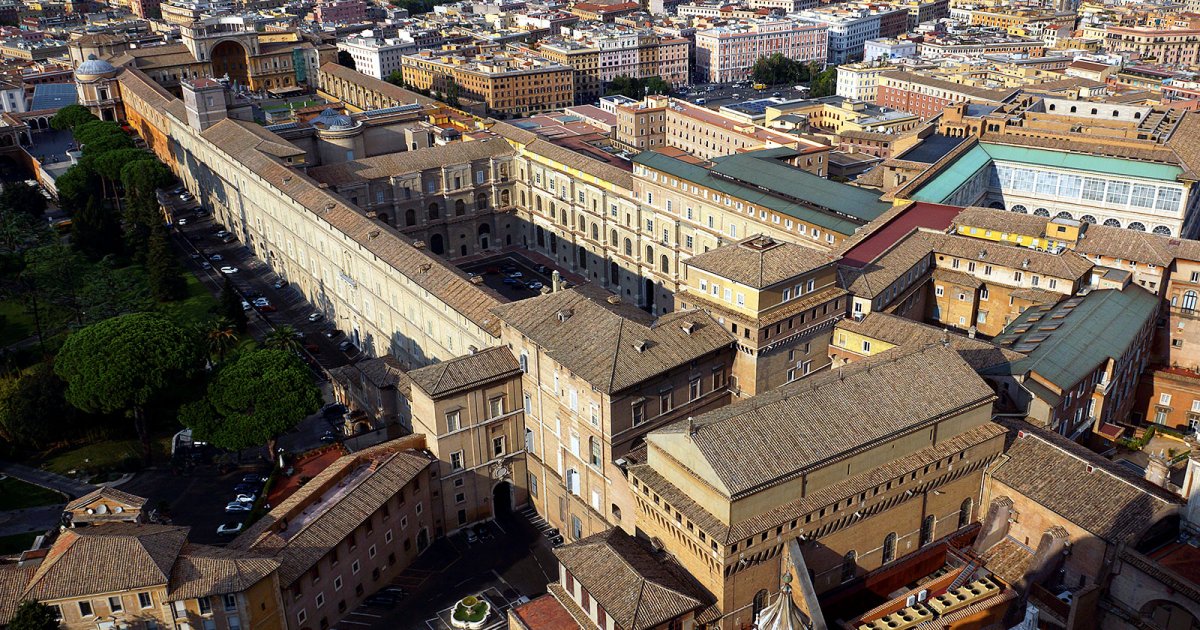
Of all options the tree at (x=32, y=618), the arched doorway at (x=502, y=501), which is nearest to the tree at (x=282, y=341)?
the arched doorway at (x=502, y=501)

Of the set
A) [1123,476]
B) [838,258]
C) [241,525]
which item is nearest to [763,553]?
[1123,476]

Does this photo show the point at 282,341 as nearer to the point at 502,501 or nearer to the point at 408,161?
the point at 502,501

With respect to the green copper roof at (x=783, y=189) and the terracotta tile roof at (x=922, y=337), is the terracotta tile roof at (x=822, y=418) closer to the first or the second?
the terracotta tile roof at (x=922, y=337)

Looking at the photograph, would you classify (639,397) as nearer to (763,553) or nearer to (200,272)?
(763,553)

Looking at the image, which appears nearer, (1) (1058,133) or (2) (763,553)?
(2) (763,553)

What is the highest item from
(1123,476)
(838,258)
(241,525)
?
(838,258)

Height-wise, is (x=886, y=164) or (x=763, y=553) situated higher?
(x=886, y=164)

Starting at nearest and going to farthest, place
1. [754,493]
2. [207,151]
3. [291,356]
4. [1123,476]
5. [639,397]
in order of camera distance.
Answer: [754,493]
[1123,476]
[639,397]
[291,356]
[207,151]

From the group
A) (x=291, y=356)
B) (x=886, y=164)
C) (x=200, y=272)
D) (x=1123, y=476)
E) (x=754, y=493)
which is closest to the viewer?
(x=754, y=493)
